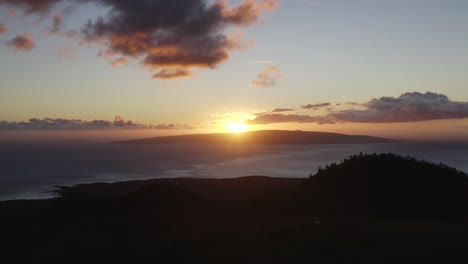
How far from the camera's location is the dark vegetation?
9281 mm

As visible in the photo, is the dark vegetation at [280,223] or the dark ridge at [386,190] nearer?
the dark vegetation at [280,223]

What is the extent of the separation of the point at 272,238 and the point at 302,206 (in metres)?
10.0

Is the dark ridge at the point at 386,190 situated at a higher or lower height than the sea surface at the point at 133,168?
higher

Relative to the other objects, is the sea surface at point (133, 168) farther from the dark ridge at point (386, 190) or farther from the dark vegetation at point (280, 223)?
the dark ridge at point (386, 190)

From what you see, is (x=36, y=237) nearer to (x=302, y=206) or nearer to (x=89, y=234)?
(x=89, y=234)

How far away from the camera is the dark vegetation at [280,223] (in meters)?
9.28

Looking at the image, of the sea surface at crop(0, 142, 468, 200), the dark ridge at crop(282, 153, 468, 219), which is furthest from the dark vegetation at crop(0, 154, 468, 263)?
the sea surface at crop(0, 142, 468, 200)

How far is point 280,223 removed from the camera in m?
14.1

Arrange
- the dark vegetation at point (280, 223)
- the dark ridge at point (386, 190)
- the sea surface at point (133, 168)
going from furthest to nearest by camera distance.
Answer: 1. the sea surface at point (133, 168)
2. the dark ridge at point (386, 190)
3. the dark vegetation at point (280, 223)

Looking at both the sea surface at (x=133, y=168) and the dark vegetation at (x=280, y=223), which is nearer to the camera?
the dark vegetation at (x=280, y=223)

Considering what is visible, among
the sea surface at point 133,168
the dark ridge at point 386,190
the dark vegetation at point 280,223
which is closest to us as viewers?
the dark vegetation at point 280,223

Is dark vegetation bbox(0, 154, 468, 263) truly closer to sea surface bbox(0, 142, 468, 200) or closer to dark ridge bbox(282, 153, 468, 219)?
dark ridge bbox(282, 153, 468, 219)

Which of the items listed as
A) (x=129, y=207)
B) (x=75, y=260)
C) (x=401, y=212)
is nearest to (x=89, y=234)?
(x=75, y=260)

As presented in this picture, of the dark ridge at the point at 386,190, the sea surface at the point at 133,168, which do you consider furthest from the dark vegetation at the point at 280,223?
the sea surface at the point at 133,168
